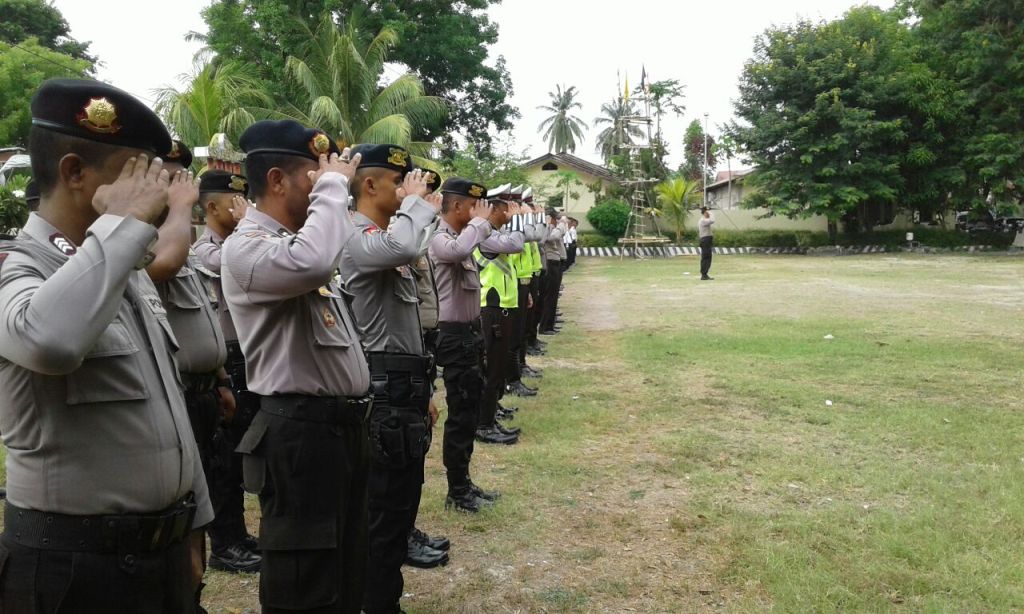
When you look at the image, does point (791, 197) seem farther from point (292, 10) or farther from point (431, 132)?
point (292, 10)

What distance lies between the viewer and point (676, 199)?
35.3 m

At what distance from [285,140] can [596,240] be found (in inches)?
1330

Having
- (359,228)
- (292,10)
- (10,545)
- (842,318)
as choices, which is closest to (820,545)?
(359,228)

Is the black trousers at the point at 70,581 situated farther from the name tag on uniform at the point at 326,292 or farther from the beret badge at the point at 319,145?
the beret badge at the point at 319,145

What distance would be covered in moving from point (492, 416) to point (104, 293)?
481 cm

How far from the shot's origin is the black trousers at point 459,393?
4.71 meters

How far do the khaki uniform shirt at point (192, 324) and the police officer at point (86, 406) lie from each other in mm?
1648

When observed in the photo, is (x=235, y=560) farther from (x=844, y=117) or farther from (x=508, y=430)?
(x=844, y=117)

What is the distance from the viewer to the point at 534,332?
1027 cm

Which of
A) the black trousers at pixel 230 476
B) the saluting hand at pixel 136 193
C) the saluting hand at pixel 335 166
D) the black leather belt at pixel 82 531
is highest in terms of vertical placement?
the saluting hand at pixel 335 166

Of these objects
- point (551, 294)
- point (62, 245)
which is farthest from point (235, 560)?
point (551, 294)

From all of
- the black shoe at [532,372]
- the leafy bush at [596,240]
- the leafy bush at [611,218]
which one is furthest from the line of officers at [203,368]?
the leafy bush at [596,240]

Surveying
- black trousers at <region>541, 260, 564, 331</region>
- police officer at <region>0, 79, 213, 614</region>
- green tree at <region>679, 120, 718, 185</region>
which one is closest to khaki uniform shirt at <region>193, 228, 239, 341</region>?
police officer at <region>0, 79, 213, 614</region>

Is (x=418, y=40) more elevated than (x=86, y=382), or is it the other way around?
(x=418, y=40)
